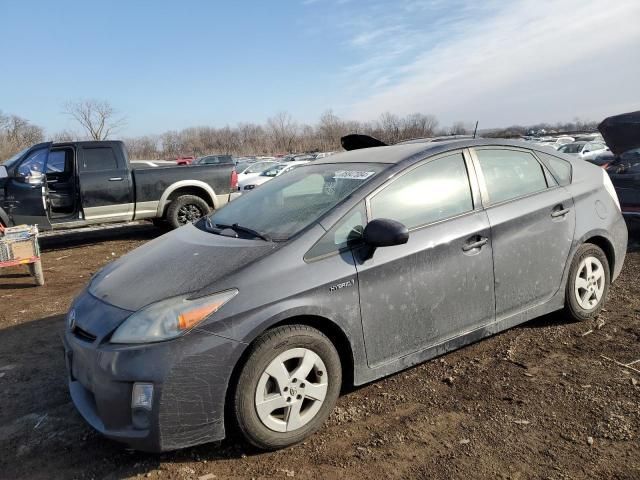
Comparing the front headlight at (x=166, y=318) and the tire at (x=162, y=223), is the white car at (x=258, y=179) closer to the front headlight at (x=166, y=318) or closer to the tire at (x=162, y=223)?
the tire at (x=162, y=223)

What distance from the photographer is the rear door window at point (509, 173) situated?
3.79 metres

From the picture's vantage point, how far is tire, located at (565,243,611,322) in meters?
4.12

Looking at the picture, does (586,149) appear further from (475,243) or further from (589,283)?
(475,243)

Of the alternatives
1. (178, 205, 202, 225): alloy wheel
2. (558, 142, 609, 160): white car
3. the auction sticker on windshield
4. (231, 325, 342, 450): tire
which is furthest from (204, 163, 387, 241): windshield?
(558, 142, 609, 160): white car

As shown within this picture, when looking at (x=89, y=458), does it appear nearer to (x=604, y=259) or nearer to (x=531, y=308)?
(x=531, y=308)

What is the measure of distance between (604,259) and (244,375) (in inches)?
131

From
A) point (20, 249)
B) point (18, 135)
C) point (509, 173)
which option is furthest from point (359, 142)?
point (18, 135)

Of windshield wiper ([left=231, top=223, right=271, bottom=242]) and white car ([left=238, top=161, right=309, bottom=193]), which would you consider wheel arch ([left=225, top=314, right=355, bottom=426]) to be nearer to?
windshield wiper ([left=231, top=223, right=271, bottom=242])

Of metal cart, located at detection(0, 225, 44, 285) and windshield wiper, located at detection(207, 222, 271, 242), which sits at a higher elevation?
windshield wiper, located at detection(207, 222, 271, 242)

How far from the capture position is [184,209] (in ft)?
33.8

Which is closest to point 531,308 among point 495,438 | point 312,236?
point 495,438

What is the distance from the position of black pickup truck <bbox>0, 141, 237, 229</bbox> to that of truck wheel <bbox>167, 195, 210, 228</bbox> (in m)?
0.02

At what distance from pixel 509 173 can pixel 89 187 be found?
790cm

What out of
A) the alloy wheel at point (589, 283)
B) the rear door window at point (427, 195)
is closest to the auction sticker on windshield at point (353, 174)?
the rear door window at point (427, 195)
